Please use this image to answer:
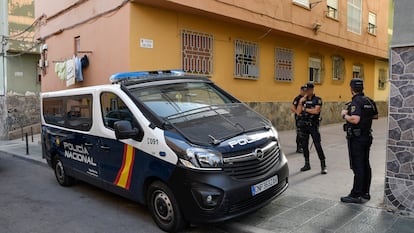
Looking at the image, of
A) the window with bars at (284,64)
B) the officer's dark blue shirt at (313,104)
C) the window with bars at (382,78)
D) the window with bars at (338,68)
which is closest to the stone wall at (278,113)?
the window with bars at (284,64)

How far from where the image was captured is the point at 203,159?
4004 mm

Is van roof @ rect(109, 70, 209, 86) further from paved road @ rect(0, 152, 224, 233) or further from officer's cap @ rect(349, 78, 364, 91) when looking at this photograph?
officer's cap @ rect(349, 78, 364, 91)

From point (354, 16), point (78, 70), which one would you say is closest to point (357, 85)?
point (78, 70)

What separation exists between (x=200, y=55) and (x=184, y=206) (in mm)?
7325

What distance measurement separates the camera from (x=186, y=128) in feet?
→ 14.2

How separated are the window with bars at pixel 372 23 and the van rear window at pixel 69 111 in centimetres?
1662

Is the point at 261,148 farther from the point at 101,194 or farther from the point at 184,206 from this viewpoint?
the point at 101,194

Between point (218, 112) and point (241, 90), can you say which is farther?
point (241, 90)

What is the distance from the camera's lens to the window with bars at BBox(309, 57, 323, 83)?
620 inches

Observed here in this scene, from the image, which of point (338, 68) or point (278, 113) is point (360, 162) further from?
point (338, 68)

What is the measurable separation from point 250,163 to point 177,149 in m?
0.85

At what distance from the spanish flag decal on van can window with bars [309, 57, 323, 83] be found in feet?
40.4

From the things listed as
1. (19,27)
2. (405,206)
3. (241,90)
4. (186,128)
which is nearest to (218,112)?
(186,128)

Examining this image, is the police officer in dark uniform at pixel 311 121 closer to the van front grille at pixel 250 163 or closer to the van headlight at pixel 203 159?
the van front grille at pixel 250 163
